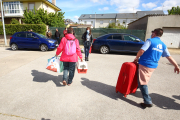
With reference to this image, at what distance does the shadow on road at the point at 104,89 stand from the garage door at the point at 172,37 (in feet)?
44.9

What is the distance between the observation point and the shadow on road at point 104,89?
3489 mm

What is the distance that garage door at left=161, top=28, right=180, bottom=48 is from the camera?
48.0 ft

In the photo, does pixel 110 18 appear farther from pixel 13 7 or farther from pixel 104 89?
pixel 104 89

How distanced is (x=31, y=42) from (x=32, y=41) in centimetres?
12

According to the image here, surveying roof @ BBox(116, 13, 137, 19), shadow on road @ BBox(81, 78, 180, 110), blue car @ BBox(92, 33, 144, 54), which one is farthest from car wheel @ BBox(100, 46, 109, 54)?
roof @ BBox(116, 13, 137, 19)

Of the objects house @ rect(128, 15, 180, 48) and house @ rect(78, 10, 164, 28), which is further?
house @ rect(78, 10, 164, 28)

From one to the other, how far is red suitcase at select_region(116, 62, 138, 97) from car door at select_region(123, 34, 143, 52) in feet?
22.6

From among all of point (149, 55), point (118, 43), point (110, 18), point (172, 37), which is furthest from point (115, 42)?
point (110, 18)

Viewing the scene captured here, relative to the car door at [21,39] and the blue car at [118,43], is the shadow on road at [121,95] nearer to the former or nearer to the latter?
the blue car at [118,43]

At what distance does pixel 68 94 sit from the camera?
3.62 metres

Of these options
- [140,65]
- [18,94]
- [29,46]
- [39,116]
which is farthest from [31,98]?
[29,46]

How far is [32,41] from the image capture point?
1078cm

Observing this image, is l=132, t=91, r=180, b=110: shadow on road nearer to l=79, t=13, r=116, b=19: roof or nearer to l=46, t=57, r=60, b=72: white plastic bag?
l=46, t=57, r=60, b=72: white plastic bag

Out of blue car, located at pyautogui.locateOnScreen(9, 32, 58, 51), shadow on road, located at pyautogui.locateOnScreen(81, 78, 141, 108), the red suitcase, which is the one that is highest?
blue car, located at pyautogui.locateOnScreen(9, 32, 58, 51)
